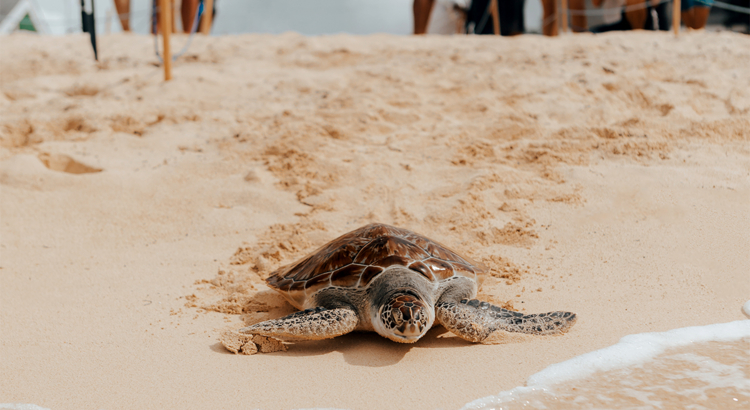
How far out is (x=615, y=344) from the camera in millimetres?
1834

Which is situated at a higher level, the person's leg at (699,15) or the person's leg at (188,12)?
the person's leg at (699,15)

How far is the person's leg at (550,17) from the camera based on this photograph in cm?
652

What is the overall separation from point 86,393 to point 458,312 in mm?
1173

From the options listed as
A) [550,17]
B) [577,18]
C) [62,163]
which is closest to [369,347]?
[62,163]

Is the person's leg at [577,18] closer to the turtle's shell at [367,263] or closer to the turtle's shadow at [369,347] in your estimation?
the turtle's shell at [367,263]

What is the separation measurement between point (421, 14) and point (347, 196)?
4025 millimetres

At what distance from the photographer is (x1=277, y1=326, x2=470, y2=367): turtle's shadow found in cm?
186

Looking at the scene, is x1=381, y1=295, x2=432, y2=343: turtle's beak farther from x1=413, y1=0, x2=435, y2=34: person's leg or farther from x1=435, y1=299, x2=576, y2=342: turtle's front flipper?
x1=413, y1=0, x2=435, y2=34: person's leg

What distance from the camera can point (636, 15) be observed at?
6.47 metres

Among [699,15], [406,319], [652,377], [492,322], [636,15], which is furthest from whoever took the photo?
[636,15]

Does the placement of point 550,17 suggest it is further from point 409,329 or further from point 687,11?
point 409,329

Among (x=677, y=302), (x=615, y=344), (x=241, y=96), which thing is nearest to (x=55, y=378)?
(x=615, y=344)

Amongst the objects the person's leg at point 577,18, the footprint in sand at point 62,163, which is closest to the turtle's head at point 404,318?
the footprint in sand at point 62,163

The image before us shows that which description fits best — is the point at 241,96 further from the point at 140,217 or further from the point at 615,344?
the point at 615,344
